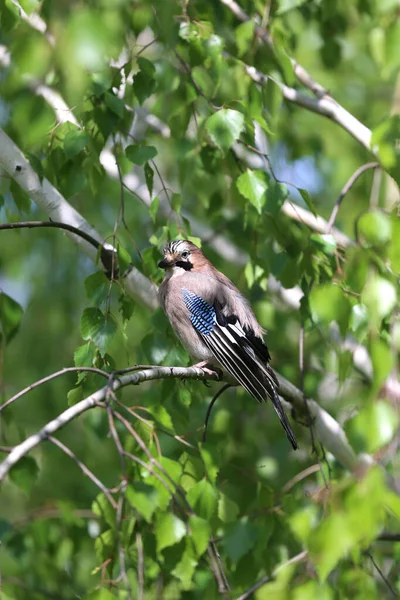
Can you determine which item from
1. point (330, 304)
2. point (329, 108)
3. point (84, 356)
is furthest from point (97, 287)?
point (329, 108)

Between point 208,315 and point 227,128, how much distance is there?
150 centimetres

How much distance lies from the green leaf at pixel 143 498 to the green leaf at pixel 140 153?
1.31 m

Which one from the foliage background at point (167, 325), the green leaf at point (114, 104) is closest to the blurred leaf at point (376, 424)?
the foliage background at point (167, 325)

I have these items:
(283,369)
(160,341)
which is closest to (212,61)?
(160,341)

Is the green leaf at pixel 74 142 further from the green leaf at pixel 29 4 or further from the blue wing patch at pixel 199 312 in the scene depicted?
the blue wing patch at pixel 199 312

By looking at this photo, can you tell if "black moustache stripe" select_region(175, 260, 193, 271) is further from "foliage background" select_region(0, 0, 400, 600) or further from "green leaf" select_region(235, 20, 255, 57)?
"green leaf" select_region(235, 20, 255, 57)

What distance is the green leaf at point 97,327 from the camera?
124 inches

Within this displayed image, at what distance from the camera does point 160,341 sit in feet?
12.2

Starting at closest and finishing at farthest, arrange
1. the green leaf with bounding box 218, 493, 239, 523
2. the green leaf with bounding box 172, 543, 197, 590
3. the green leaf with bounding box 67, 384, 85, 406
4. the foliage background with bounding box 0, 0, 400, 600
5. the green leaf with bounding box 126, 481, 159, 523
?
the foliage background with bounding box 0, 0, 400, 600 → the green leaf with bounding box 126, 481, 159, 523 → the green leaf with bounding box 172, 543, 197, 590 → the green leaf with bounding box 67, 384, 85, 406 → the green leaf with bounding box 218, 493, 239, 523

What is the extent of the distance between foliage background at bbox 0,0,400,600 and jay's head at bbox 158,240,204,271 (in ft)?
0.77

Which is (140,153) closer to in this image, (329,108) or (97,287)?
(97,287)

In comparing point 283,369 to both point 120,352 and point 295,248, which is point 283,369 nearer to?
point 120,352

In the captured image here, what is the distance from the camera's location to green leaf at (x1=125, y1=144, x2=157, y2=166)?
338cm

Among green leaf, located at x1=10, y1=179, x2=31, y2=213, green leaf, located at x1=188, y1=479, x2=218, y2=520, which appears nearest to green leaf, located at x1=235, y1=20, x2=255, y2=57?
green leaf, located at x1=10, y1=179, x2=31, y2=213
